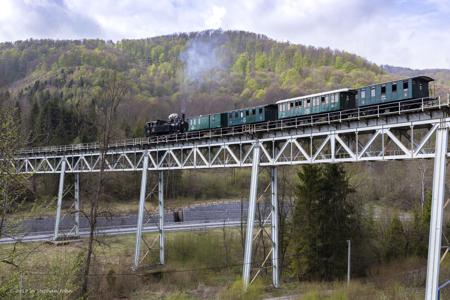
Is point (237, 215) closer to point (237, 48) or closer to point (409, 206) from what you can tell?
point (409, 206)

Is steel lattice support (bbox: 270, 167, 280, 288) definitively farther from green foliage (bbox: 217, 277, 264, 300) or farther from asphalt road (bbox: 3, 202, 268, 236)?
asphalt road (bbox: 3, 202, 268, 236)

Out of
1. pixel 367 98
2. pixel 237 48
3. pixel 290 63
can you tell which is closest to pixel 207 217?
pixel 367 98

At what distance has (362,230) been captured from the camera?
3434 cm

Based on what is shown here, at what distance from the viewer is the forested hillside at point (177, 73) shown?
4572 inches

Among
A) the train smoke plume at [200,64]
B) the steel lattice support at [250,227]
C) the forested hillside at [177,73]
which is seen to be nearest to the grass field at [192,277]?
the steel lattice support at [250,227]

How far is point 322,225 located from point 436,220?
15.1 meters

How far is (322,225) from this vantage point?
30.8 metres

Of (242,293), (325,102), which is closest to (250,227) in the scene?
(242,293)

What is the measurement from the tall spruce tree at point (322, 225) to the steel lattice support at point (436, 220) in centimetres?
1444

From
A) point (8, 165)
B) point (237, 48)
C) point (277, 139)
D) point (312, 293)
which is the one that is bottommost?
point (312, 293)

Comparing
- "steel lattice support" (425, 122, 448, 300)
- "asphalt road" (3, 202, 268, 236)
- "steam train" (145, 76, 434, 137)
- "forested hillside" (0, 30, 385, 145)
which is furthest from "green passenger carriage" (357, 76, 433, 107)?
"forested hillside" (0, 30, 385, 145)

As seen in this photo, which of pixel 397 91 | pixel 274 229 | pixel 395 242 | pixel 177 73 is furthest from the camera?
pixel 177 73

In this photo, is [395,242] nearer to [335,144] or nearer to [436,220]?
[335,144]

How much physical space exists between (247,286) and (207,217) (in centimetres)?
4123
